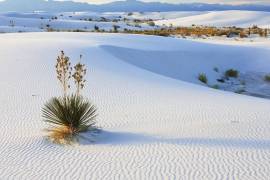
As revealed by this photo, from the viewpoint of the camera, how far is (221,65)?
23688mm

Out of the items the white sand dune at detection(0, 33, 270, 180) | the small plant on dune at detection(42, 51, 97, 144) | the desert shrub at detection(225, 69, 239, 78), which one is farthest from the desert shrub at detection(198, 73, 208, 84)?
the small plant on dune at detection(42, 51, 97, 144)

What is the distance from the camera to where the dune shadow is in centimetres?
839

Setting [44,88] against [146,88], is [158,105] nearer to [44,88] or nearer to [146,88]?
[146,88]

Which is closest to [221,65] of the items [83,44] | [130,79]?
[83,44]

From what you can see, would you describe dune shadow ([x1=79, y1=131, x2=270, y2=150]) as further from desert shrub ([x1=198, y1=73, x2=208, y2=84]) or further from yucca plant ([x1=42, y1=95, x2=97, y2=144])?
desert shrub ([x1=198, y1=73, x2=208, y2=84])

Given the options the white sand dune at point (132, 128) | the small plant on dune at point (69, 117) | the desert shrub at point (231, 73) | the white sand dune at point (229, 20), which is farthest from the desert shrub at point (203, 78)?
the white sand dune at point (229, 20)

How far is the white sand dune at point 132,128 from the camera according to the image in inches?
288

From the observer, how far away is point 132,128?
1001 centimetres

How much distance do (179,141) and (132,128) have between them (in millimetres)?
1569

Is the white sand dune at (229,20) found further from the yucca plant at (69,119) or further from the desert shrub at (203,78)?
the yucca plant at (69,119)

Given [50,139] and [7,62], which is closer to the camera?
[50,139]

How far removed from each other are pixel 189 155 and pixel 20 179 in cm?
248

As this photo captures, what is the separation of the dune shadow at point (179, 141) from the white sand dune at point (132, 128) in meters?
0.02

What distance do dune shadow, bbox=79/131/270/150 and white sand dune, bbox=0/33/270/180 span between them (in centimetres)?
2
